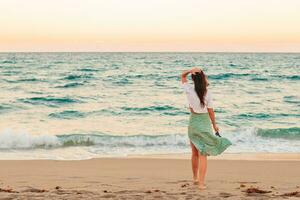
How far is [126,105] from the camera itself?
25172 mm

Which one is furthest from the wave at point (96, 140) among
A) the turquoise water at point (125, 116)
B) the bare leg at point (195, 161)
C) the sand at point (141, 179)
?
the bare leg at point (195, 161)

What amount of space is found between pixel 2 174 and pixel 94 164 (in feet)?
6.53

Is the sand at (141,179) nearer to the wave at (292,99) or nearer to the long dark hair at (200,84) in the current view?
the long dark hair at (200,84)

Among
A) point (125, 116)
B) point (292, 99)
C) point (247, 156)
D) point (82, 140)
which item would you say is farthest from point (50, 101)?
point (247, 156)

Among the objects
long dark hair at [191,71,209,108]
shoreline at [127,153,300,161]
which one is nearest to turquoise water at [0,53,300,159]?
shoreline at [127,153,300,161]

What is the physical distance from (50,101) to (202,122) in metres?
19.6

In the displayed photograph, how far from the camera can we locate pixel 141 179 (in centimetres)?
903

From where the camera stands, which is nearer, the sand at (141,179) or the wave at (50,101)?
the sand at (141,179)

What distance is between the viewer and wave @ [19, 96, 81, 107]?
25919mm

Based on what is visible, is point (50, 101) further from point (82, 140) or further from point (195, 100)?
point (195, 100)

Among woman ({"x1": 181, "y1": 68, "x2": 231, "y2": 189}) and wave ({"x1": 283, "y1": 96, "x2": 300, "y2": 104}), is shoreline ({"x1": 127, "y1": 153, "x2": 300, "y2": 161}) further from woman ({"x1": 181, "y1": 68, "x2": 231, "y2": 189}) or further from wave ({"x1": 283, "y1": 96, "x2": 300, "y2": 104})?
wave ({"x1": 283, "y1": 96, "x2": 300, "y2": 104})

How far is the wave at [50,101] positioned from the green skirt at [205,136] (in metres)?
18.1

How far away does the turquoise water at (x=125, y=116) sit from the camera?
14320mm

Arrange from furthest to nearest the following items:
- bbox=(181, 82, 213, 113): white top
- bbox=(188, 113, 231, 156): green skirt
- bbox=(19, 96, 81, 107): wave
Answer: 1. bbox=(19, 96, 81, 107): wave
2. bbox=(188, 113, 231, 156): green skirt
3. bbox=(181, 82, 213, 113): white top
